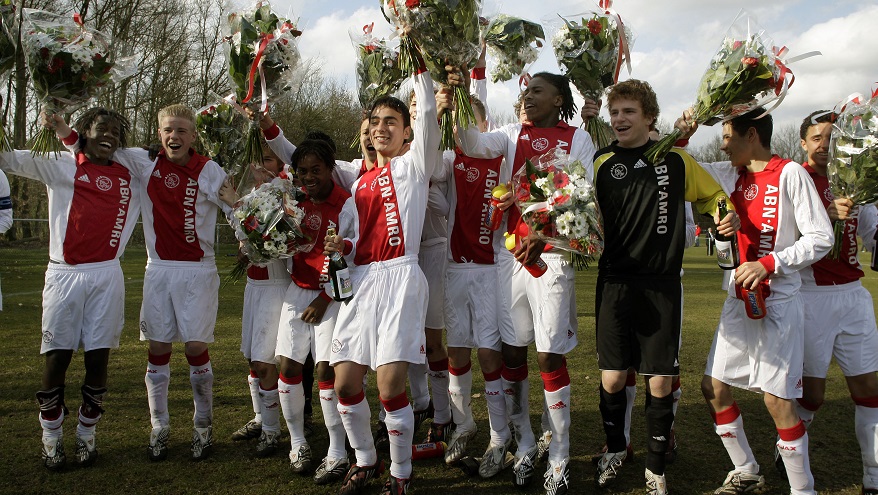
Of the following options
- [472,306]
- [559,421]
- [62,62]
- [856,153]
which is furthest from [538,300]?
[62,62]

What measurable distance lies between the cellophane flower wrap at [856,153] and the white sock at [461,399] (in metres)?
2.98

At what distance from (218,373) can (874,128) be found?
22.6 ft

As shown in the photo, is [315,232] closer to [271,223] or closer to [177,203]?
[271,223]

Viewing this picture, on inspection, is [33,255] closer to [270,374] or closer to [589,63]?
[270,374]

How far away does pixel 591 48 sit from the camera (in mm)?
5254

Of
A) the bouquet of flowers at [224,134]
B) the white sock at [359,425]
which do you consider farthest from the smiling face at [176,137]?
the white sock at [359,425]

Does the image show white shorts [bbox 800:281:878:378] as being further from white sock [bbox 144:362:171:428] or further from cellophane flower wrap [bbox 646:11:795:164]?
white sock [bbox 144:362:171:428]

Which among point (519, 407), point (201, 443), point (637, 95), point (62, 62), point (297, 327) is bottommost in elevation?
point (201, 443)

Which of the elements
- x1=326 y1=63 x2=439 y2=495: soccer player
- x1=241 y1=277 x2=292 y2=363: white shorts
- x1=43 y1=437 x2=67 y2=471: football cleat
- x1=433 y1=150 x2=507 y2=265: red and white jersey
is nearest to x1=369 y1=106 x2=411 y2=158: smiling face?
x1=326 y1=63 x2=439 y2=495: soccer player

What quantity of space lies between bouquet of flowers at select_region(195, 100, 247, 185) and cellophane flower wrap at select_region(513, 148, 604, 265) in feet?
8.98

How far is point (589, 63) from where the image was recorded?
5.25 metres

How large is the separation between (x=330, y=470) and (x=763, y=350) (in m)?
3.14

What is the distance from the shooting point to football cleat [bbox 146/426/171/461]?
500 cm

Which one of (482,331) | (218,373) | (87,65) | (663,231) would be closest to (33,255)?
(218,373)
